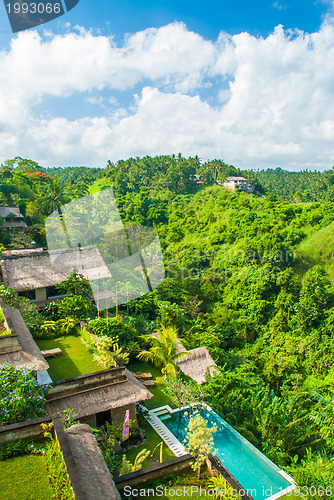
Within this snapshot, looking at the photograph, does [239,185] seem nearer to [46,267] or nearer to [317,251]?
[317,251]

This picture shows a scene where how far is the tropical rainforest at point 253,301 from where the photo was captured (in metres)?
10.9

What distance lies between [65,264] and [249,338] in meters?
13.8

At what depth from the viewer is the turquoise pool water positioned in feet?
24.2

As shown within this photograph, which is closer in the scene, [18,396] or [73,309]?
[18,396]

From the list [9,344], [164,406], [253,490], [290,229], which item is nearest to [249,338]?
[290,229]

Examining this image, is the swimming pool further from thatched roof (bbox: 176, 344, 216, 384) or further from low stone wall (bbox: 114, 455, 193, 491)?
thatched roof (bbox: 176, 344, 216, 384)

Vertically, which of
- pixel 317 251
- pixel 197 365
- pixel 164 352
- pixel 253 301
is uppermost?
pixel 317 251

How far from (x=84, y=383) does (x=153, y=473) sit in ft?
9.81

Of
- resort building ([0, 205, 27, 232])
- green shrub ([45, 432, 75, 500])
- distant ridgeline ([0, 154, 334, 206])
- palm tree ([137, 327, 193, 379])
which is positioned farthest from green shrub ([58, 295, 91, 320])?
distant ridgeline ([0, 154, 334, 206])

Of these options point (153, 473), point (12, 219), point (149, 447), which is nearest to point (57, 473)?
point (153, 473)

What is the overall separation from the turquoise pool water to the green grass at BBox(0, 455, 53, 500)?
3375 mm

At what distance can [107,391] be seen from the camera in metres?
7.56

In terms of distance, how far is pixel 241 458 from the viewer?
27.1ft

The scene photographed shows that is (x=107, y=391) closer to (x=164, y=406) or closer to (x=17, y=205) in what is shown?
(x=164, y=406)
